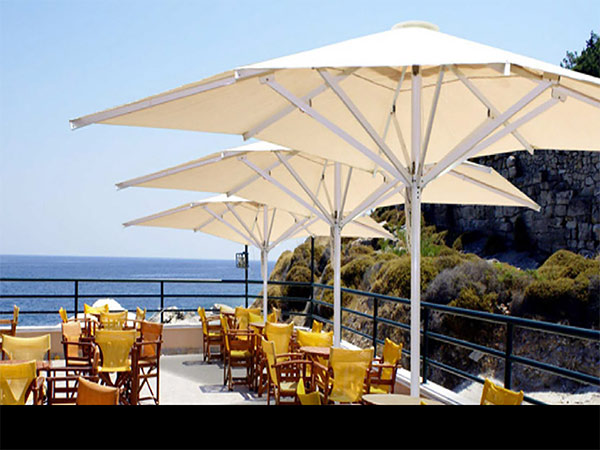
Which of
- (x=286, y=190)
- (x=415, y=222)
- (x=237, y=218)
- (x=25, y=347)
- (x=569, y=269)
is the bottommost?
(x=569, y=269)

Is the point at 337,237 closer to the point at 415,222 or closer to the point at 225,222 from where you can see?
the point at 415,222

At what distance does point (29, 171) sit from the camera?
723cm

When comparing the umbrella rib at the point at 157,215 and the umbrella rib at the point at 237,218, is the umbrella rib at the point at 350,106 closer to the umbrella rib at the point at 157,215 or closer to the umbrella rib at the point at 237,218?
the umbrella rib at the point at 237,218

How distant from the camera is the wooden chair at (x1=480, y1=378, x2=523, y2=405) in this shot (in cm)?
320

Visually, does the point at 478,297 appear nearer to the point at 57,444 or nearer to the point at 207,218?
the point at 207,218

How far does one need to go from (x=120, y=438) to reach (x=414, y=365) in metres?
3.11

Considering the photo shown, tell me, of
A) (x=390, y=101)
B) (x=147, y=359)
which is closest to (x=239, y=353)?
(x=147, y=359)

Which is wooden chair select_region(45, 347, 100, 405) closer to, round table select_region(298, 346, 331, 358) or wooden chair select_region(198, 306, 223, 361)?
round table select_region(298, 346, 331, 358)

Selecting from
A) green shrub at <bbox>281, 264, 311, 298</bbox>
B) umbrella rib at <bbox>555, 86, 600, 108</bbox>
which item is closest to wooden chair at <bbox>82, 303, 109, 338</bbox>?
umbrella rib at <bbox>555, 86, 600, 108</bbox>

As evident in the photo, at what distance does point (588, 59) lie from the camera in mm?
29734

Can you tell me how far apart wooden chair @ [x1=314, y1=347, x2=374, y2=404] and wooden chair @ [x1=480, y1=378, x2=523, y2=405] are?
123cm

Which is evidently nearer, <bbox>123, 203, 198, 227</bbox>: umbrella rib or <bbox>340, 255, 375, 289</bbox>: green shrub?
<bbox>123, 203, 198, 227</bbox>: umbrella rib

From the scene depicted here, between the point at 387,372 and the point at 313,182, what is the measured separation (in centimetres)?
249

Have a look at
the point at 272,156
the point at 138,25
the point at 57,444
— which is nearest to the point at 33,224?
the point at 272,156
